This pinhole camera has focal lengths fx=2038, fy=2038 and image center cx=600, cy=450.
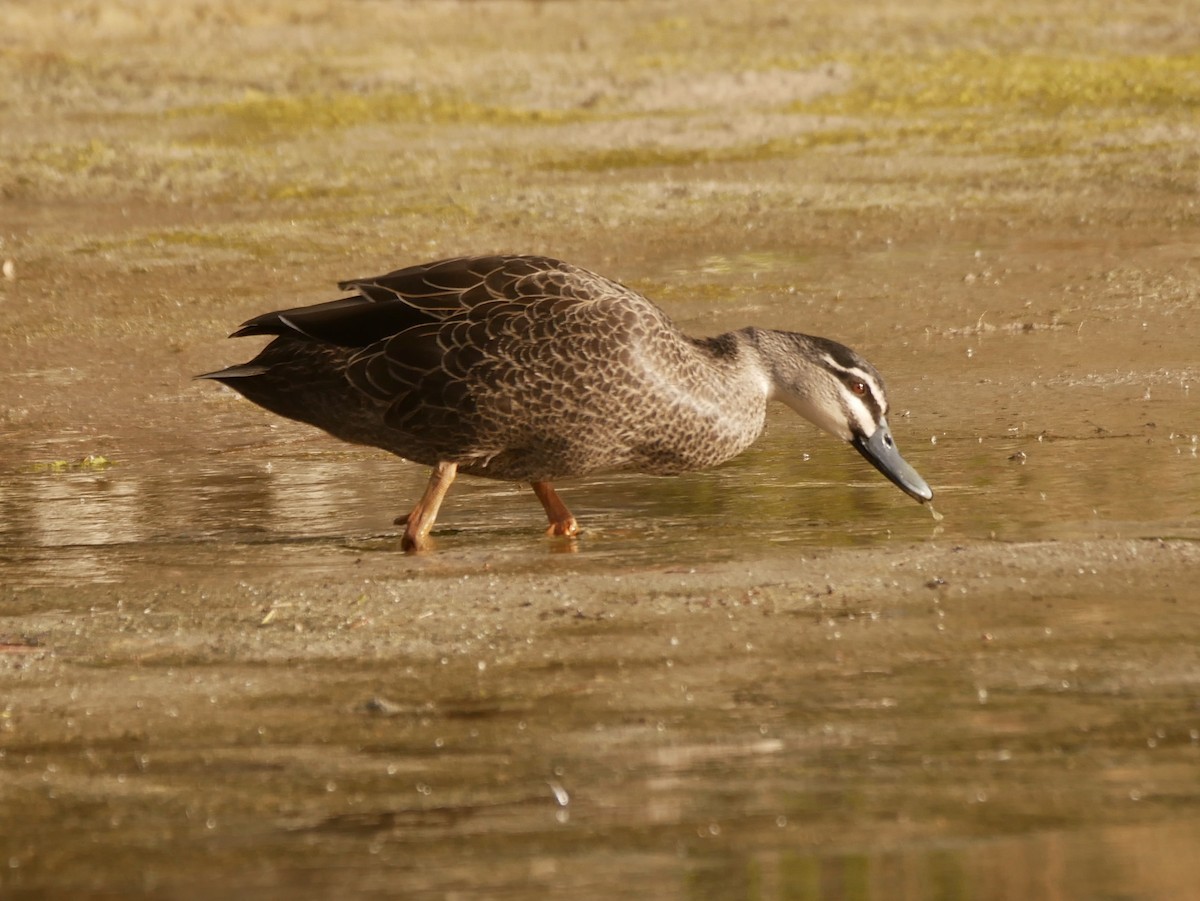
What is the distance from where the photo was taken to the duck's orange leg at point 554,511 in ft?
22.2

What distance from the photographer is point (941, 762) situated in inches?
165

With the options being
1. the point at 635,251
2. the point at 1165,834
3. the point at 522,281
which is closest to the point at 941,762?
the point at 1165,834

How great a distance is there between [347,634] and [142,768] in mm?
1134

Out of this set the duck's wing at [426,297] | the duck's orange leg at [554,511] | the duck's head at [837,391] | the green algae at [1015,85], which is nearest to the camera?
the duck's wing at [426,297]

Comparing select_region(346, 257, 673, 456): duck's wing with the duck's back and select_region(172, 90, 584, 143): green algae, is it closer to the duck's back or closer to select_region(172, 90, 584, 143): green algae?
the duck's back

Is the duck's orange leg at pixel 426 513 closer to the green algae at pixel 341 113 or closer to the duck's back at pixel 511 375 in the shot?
the duck's back at pixel 511 375

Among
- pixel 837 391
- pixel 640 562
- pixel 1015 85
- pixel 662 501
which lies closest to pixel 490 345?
pixel 640 562

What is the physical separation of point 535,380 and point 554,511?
0.56 metres

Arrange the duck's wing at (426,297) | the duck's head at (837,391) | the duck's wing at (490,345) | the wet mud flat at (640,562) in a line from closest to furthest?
the wet mud flat at (640,562) < the duck's wing at (490,345) < the duck's wing at (426,297) < the duck's head at (837,391)

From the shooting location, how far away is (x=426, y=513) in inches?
261

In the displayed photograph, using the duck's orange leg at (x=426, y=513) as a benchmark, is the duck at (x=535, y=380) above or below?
above

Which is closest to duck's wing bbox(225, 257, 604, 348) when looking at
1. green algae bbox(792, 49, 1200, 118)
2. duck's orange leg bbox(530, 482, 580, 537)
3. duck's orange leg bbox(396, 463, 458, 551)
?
duck's orange leg bbox(396, 463, 458, 551)

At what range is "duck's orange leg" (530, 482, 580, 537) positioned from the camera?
6.75m

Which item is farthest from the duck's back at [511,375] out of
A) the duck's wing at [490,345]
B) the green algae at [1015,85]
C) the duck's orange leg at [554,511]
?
the green algae at [1015,85]
